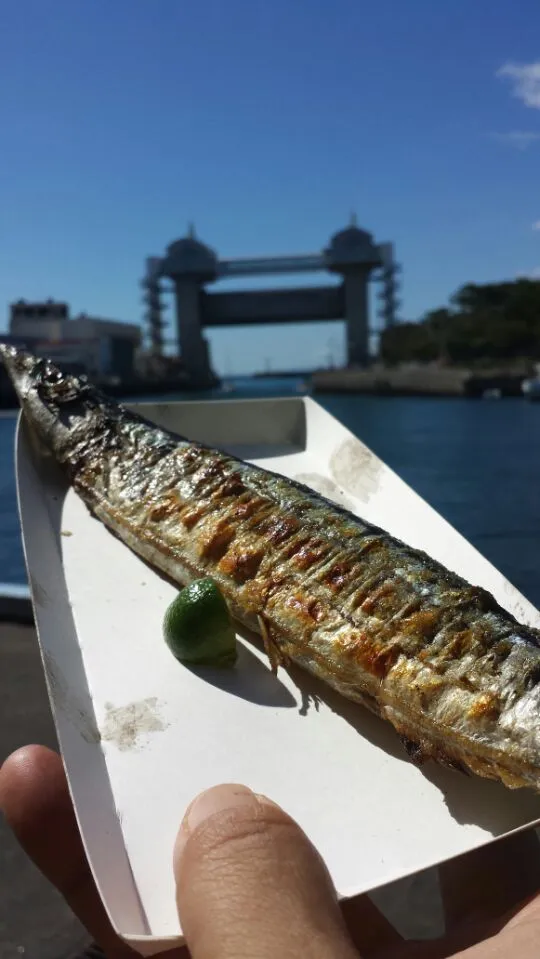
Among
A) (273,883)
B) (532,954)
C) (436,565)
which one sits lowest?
(532,954)

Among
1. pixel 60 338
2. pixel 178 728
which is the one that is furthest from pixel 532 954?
pixel 60 338

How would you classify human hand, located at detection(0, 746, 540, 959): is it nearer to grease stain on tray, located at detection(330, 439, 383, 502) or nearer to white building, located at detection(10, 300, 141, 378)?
grease stain on tray, located at detection(330, 439, 383, 502)

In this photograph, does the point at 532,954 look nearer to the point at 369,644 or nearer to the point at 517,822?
the point at 517,822

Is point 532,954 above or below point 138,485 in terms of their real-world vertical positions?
below

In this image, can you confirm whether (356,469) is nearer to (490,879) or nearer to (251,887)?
(490,879)


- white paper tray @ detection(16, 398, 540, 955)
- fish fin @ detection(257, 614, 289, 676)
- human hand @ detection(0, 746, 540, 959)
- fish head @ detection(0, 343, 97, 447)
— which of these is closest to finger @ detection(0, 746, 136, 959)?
human hand @ detection(0, 746, 540, 959)

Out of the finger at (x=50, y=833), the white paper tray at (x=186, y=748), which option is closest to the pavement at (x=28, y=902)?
the finger at (x=50, y=833)
